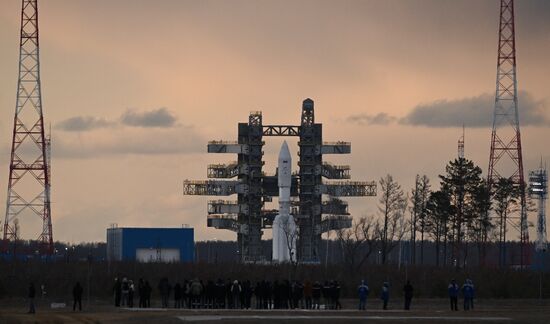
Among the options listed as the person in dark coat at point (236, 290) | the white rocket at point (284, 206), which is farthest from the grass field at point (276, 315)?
the white rocket at point (284, 206)

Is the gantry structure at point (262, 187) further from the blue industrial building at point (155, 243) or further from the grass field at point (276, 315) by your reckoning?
the grass field at point (276, 315)

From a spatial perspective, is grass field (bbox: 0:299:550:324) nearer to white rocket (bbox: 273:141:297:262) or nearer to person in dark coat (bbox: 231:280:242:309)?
person in dark coat (bbox: 231:280:242:309)

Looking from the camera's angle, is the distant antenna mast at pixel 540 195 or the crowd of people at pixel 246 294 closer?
the crowd of people at pixel 246 294

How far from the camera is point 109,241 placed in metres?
143

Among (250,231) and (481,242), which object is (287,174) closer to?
(250,231)

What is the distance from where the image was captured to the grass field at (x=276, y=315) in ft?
216

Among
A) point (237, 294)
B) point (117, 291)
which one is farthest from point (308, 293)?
point (117, 291)

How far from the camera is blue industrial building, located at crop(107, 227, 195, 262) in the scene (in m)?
136

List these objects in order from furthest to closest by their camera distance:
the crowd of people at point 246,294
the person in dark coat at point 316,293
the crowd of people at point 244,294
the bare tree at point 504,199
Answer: the bare tree at point 504,199
the person in dark coat at point 316,293
the crowd of people at point 246,294
the crowd of people at point 244,294

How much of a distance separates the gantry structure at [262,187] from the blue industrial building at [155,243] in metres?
7.03

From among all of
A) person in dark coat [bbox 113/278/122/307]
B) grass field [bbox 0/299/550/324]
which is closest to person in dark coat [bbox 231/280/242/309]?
grass field [bbox 0/299/550/324]

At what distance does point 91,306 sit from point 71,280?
1347cm

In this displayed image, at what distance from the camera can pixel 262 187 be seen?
144 metres

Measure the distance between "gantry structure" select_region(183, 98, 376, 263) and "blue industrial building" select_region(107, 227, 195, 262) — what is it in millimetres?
7032
